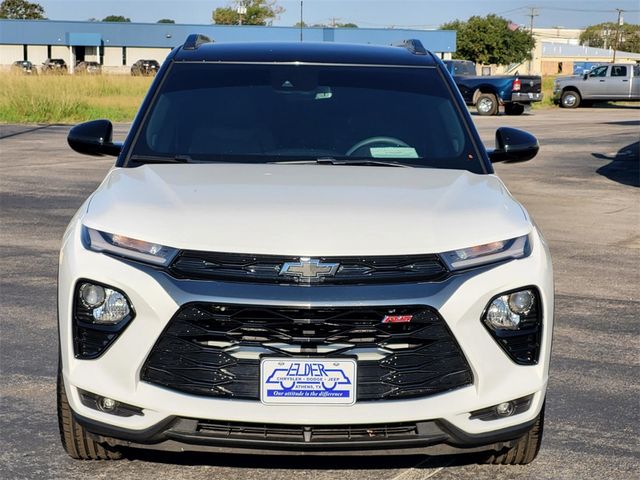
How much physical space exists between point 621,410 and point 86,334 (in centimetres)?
286

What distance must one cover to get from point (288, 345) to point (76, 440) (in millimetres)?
1109

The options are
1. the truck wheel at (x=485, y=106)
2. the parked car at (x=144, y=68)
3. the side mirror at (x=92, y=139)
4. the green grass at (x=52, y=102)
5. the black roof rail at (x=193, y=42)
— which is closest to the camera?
the side mirror at (x=92, y=139)

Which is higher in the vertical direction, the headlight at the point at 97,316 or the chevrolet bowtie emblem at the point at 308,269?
the chevrolet bowtie emblem at the point at 308,269

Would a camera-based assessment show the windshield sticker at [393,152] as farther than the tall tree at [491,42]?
No

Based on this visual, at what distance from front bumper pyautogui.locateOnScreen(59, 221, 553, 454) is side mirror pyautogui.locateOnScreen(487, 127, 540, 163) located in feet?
5.89

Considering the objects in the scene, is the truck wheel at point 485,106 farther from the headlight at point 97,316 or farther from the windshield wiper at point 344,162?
the headlight at point 97,316

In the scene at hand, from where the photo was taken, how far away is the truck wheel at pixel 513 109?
3858cm

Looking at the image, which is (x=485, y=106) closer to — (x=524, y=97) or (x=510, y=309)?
(x=524, y=97)

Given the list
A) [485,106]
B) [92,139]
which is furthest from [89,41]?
[92,139]

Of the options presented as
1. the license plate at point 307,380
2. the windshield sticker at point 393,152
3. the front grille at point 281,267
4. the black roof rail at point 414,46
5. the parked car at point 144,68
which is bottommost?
the parked car at point 144,68

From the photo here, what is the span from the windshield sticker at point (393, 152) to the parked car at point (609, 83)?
4137 cm

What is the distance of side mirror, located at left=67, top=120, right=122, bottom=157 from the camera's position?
217 inches

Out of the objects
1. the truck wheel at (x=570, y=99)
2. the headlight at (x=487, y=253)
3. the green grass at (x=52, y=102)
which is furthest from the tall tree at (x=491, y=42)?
the headlight at (x=487, y=253)

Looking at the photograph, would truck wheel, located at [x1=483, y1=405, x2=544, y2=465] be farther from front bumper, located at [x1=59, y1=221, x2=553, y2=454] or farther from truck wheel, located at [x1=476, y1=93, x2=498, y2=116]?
truck wheel, located at [x1=476, y1=93, x2=498, y2=116]
